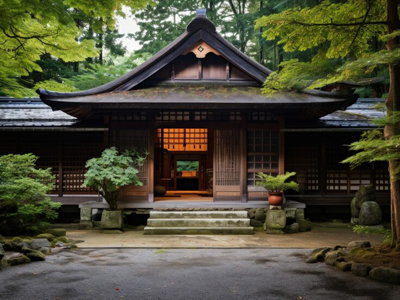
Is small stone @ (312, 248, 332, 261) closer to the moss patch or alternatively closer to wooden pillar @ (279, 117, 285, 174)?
the moss patch

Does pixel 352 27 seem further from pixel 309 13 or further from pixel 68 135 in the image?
pixel 68 135

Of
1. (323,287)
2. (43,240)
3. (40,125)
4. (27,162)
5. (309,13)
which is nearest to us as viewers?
(323,287)

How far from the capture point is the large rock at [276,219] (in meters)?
12.9

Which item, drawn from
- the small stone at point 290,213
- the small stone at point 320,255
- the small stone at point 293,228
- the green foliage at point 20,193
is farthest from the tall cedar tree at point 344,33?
the green foliage at point 20,193

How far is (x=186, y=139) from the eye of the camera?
20953 mm

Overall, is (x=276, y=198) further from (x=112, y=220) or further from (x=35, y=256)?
(x=35, y=256)

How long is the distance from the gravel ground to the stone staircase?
2.83 m

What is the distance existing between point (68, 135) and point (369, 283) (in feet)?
37.7

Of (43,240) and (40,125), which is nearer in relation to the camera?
(43,240)

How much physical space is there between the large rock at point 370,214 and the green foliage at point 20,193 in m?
9.58

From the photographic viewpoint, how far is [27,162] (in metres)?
11.6

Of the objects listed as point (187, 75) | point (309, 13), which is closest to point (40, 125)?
point (187, 75)

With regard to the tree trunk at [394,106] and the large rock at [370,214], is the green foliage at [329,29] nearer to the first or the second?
the tree trunk at [394,106]

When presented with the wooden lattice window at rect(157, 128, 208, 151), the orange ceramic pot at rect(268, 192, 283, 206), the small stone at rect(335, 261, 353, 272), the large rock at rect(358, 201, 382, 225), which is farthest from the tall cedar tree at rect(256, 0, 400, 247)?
the wooden lattice window at rect(157, 128, 208, 151)
